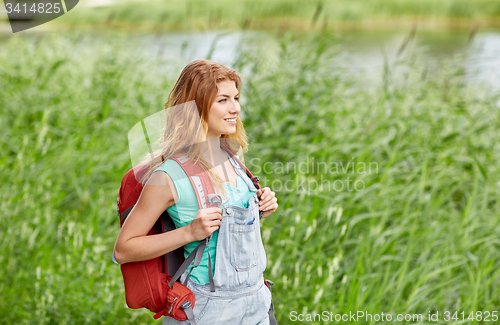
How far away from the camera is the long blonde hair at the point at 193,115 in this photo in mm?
1288

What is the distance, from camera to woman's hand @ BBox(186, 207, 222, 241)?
1.19 meters

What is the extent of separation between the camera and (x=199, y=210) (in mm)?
1213

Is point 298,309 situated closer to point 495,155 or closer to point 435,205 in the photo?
point 435,205

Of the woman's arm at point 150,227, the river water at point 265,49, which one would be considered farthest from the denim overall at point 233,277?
the river water at point 265,49

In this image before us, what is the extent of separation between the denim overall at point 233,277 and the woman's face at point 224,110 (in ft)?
0.81

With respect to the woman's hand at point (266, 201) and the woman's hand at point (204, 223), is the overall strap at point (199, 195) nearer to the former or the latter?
the woman's hand at point (204, 223)

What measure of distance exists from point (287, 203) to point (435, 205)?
114 cm

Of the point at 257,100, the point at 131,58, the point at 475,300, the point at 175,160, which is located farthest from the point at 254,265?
the point at 131,58

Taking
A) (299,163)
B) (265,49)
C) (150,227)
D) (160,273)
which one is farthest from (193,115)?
(265,49)

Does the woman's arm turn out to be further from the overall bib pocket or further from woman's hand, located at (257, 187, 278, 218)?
woman's hand, located at (257, 187, 278, 218)

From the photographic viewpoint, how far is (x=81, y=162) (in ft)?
12.0

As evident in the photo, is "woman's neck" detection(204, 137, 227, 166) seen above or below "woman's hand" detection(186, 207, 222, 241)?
above

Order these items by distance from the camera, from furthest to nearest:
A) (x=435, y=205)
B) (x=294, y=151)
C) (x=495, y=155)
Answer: (x=495, y=155), (x=294, y=151), (x=435, y=205)

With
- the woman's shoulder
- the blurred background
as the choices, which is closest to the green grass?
the blurred background
